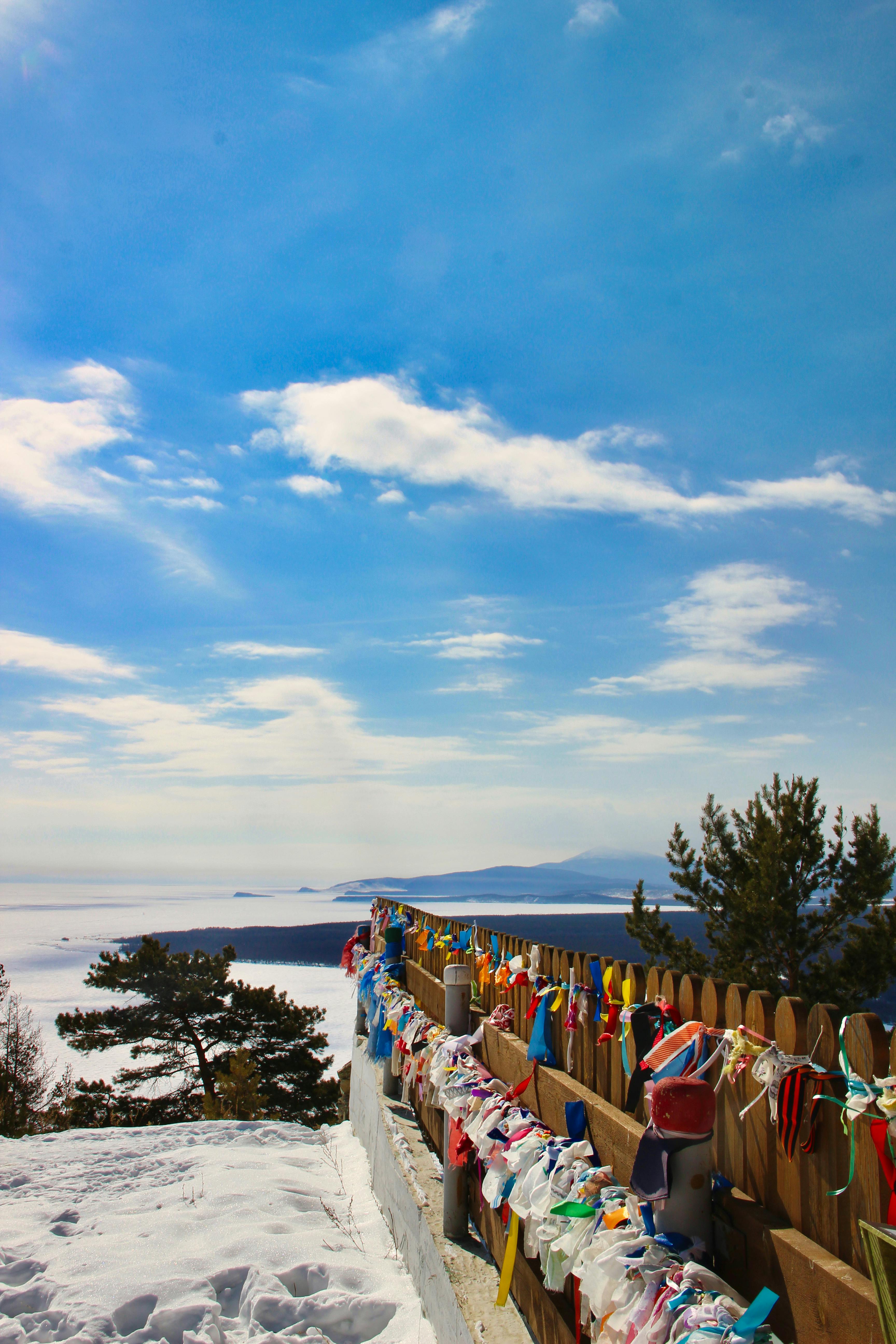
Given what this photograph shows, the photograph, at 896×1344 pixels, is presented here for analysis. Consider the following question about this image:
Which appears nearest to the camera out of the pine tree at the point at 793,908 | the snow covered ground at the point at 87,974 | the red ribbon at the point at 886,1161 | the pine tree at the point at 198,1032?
the red ribbon at the point at 886,1161

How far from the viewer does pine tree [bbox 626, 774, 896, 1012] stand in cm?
1614

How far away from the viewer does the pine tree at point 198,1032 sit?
2303cm

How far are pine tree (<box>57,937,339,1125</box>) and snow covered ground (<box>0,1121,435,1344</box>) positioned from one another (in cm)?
1669

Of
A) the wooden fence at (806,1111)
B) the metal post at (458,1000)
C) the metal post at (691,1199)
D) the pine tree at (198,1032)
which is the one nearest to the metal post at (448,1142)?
the metal post at (458,1000)

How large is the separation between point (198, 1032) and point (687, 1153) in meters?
25.0

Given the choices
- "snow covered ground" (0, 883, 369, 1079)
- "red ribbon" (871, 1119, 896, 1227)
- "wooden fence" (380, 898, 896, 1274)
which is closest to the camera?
"red ribbon" (871, 1119, 896, 1227)

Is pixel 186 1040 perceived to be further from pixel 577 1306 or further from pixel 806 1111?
pixel 806 1111

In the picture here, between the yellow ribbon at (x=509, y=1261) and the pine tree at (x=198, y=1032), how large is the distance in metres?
21.8

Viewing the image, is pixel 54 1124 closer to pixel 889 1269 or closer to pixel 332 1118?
pixel 332 1118

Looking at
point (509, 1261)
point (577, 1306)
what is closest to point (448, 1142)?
point (509, 1261)

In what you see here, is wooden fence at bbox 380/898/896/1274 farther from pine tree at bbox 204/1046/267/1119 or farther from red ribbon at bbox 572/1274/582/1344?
pine tree at bbox 204/1046/267/1119

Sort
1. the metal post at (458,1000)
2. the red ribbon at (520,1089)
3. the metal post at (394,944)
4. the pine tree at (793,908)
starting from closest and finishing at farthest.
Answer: the red ribbon at (520,1089) → the metal post at (458,1000) → the metal post at (394,944) → the pine tree at (793,908)

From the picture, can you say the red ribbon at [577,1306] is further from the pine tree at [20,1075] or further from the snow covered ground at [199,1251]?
the pine tree at [20,1075]

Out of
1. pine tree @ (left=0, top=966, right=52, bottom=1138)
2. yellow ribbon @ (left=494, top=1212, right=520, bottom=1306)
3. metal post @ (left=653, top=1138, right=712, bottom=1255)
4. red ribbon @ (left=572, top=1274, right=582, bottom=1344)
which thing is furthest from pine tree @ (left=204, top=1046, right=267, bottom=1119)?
metal post @ (left=653, top=1138, right=712, bottom=1255)
